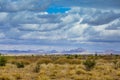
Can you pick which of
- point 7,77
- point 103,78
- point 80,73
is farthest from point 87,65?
point 7,77

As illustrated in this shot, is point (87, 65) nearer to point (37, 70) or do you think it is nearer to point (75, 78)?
point (37, 70)

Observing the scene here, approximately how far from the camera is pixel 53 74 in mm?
50562

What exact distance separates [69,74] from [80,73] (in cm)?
227

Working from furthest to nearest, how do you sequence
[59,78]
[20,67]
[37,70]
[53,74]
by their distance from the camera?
1. [20,67]
2. [37,70]
3. [53,74]
4. [59,78]

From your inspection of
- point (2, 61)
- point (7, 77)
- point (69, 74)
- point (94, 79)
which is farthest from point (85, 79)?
point (2, 61)

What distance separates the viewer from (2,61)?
6944 centimetres

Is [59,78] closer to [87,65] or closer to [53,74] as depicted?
[53,74]

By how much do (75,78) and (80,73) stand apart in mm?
6821

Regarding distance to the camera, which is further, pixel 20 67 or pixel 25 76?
pixel 20 67

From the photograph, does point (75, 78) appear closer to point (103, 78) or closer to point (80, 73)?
point (103, 78)

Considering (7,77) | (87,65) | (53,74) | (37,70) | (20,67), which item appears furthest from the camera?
(20,67)

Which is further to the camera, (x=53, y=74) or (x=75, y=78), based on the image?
(x=53, y=74)

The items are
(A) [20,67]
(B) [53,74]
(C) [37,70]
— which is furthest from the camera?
(A) [20,67]

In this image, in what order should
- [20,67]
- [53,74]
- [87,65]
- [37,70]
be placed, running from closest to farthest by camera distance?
[53,74]
[37,70]
[87,65]
[20,67]
